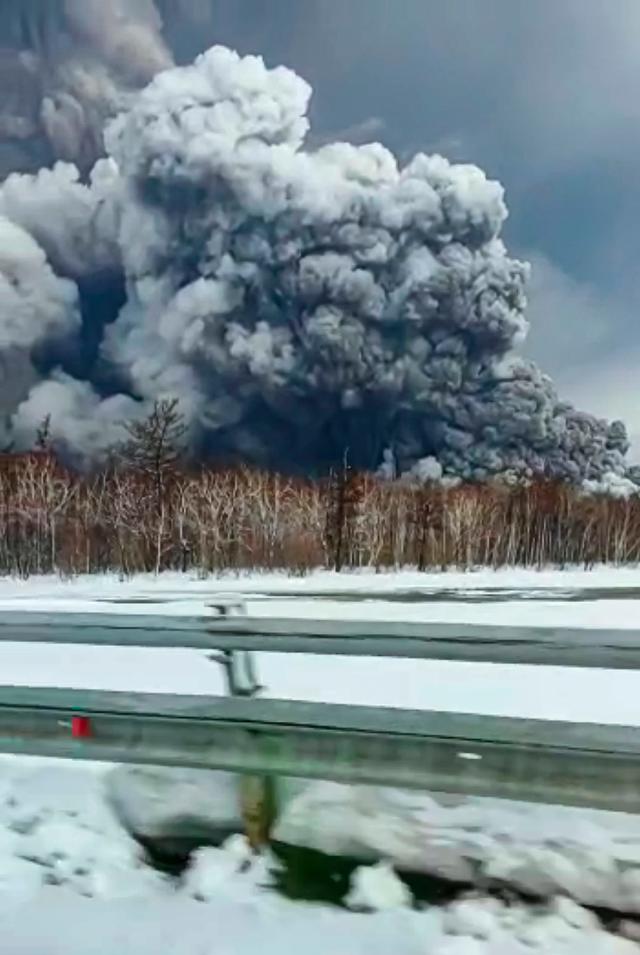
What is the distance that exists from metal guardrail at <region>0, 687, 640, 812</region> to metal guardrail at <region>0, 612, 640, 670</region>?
29 centimetres

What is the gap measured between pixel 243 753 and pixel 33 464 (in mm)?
47578

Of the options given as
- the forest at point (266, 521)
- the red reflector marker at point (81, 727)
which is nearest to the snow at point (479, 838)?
the red reflector marker at point (81, 727)

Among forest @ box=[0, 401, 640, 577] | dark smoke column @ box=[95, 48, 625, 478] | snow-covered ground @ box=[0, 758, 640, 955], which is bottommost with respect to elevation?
snow-covered ground @ box=[0, 758, 640, 955]

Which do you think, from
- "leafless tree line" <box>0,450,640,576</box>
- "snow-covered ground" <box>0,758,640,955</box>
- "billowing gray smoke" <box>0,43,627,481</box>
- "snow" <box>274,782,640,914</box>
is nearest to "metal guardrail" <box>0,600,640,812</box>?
"snow-covered ground" <box>0,758,640,955</box>

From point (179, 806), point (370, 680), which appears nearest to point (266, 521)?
point (370, 680)

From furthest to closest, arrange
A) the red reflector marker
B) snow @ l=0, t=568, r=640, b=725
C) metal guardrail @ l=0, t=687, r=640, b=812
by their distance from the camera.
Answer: snow @ l=0, t=568, r=640, b=725 → the red reflector marker → metal guardrail @ l=0, t=687, r=640, b=812

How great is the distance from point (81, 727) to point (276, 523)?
41229 mm

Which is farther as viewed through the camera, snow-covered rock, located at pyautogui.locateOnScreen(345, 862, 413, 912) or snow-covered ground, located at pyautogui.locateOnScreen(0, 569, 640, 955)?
snow-covered rock, located at pyautogui.locateOnScreen(345, 862, 413, 912)

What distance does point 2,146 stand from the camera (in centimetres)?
7612

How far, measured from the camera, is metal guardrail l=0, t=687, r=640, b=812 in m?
2.37

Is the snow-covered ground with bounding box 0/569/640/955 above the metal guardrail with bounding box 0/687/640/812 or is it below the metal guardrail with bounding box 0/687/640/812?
below

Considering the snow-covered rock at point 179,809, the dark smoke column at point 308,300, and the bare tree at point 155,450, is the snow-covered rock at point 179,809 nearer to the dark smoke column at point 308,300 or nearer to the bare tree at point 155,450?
the bare tree at point 155,450

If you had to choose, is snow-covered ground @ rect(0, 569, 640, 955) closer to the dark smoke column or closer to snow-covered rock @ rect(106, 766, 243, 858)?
snow-covered rock @ rect(106, 766, 243, 858)

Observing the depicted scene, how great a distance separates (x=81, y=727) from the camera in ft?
9.37
